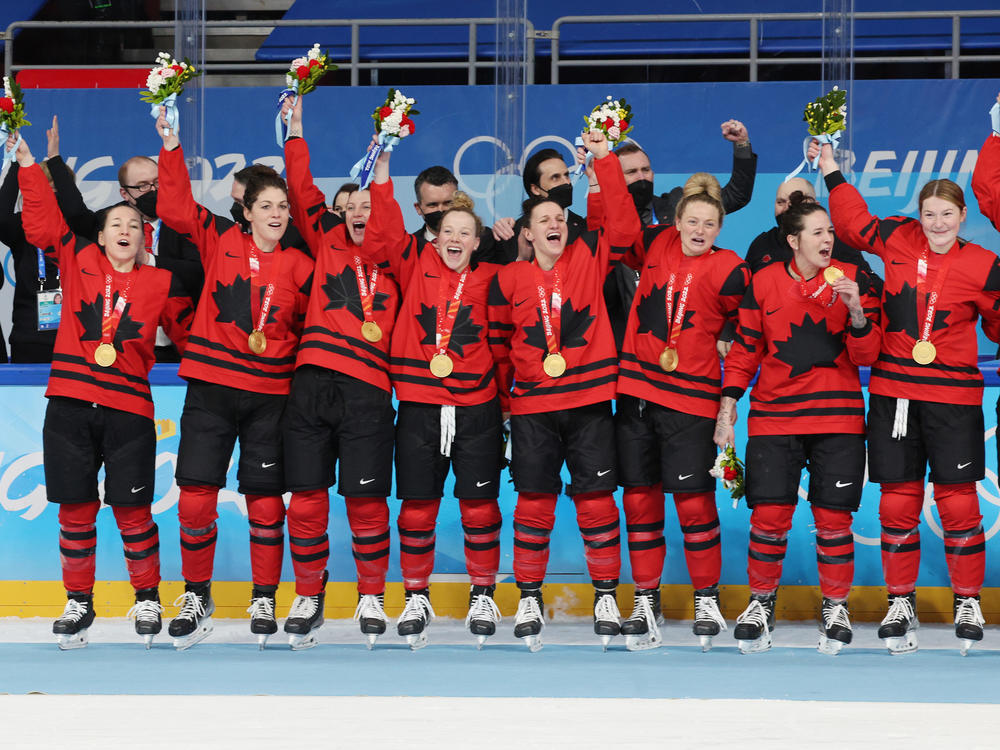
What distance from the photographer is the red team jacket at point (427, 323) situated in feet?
14.3

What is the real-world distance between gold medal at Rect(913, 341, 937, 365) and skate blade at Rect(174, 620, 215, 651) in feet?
8.49

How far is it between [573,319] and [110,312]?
161 centimetres

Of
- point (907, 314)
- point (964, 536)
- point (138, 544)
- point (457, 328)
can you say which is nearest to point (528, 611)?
point (457, 328)

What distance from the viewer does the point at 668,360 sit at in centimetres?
431

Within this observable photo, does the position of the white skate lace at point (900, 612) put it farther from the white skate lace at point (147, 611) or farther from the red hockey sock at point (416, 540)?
the white skate lace at point (147, 611)

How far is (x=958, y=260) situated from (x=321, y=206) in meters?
2.22

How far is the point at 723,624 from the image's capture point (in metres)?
4.38

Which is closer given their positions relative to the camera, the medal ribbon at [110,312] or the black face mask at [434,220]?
the medal ribbon at [110,312]

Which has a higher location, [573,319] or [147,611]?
[573,319]

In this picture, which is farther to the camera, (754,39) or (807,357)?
(754,39)

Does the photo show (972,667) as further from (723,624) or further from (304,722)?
(304,722)

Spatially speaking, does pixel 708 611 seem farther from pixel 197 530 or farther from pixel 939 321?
pixel 197 530

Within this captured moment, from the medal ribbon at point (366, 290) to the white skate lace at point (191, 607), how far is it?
1132mm

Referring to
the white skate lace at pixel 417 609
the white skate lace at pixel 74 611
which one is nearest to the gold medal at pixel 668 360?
the white skate lace at pixel 417 609
